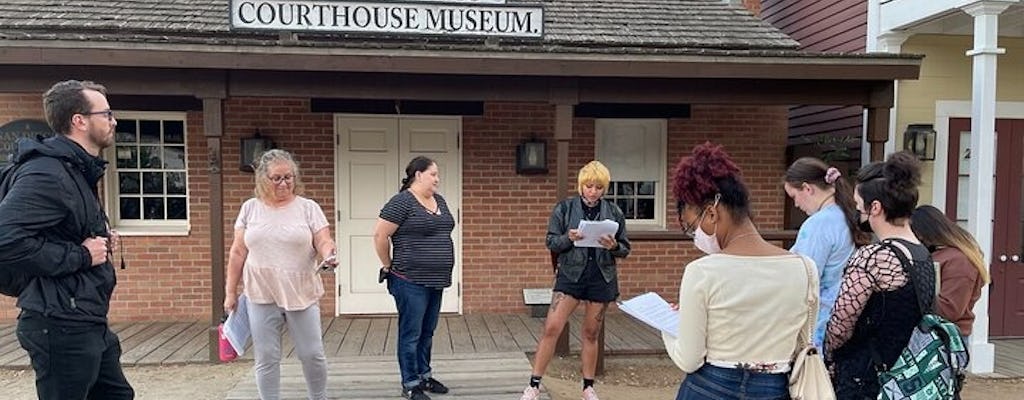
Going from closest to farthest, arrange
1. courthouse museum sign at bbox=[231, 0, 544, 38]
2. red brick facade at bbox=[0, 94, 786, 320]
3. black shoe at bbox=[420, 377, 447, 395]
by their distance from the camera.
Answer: black shoe at bbox=[420, 377, 447, 395] < courthouse museum sign at bbox=[231, 0, 544, 38] < red brick facade at bbox=[0, 94, 786, 320]

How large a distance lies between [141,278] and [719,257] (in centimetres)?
614

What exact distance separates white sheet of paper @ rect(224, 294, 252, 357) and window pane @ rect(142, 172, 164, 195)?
3525 mm

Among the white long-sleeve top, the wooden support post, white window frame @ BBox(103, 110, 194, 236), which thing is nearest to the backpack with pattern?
the white long-sleeve top

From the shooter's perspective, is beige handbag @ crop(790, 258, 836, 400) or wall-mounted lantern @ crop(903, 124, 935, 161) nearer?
beige handbag @ crop(790, 258, 836, 400)

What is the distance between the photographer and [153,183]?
21.1ft

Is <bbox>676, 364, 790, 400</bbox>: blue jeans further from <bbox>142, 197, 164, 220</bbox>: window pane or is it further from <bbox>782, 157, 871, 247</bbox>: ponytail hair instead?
<bbox>142, 197, 164, 220</bbox>: window pane

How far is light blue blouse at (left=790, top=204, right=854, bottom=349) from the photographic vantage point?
2.93 meters

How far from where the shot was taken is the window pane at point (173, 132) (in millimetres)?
6391

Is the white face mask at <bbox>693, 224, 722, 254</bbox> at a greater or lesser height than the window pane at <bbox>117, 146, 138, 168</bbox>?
lesser

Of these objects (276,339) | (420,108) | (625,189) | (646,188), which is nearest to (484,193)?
(420,108)

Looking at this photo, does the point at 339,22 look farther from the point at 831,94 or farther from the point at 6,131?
the point at 831,94

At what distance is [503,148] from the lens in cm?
667

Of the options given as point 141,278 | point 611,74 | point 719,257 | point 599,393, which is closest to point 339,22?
point 611,74

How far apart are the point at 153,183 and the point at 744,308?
620cm
